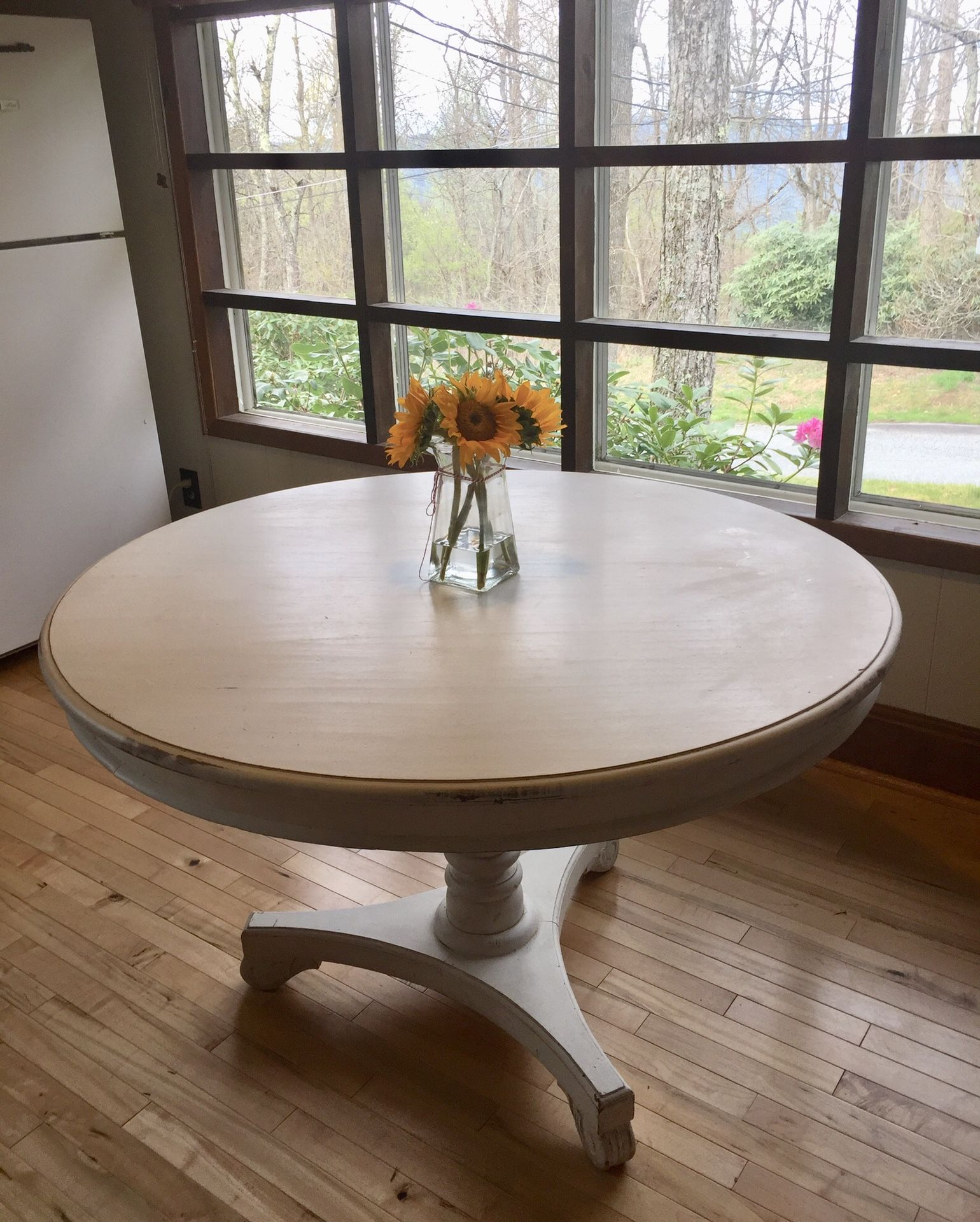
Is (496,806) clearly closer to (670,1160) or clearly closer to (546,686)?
(546,686)

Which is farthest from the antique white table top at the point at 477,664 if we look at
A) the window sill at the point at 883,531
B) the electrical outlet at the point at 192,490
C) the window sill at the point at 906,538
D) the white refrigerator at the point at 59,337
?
the electrical outlet at the point at 192,490

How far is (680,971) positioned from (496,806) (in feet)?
2.96

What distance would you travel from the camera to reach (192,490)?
330 centimetres

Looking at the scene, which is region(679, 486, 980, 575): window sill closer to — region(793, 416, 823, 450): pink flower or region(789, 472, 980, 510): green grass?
region(789, 472, 980, 510): green grass

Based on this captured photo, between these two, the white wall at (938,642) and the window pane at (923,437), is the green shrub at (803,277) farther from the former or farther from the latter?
the white wall at (938,642)

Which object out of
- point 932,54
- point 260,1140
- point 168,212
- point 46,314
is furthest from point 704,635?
point 168,212

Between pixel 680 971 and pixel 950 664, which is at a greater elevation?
pixel 950 664

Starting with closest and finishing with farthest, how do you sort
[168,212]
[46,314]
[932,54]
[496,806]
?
[496,806]
[932,54]
[46,314]
[168,212]

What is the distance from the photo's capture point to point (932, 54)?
1.87 metres

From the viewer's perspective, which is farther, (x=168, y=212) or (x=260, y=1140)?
(x=168, y=212)

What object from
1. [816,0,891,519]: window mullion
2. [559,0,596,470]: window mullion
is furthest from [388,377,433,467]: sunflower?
[816,0,891,519]: window mullion

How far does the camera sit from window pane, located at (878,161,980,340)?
1.91 meters

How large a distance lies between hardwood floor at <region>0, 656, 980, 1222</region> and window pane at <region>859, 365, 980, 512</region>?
61cm

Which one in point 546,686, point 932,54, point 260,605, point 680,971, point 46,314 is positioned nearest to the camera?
point 546,686
